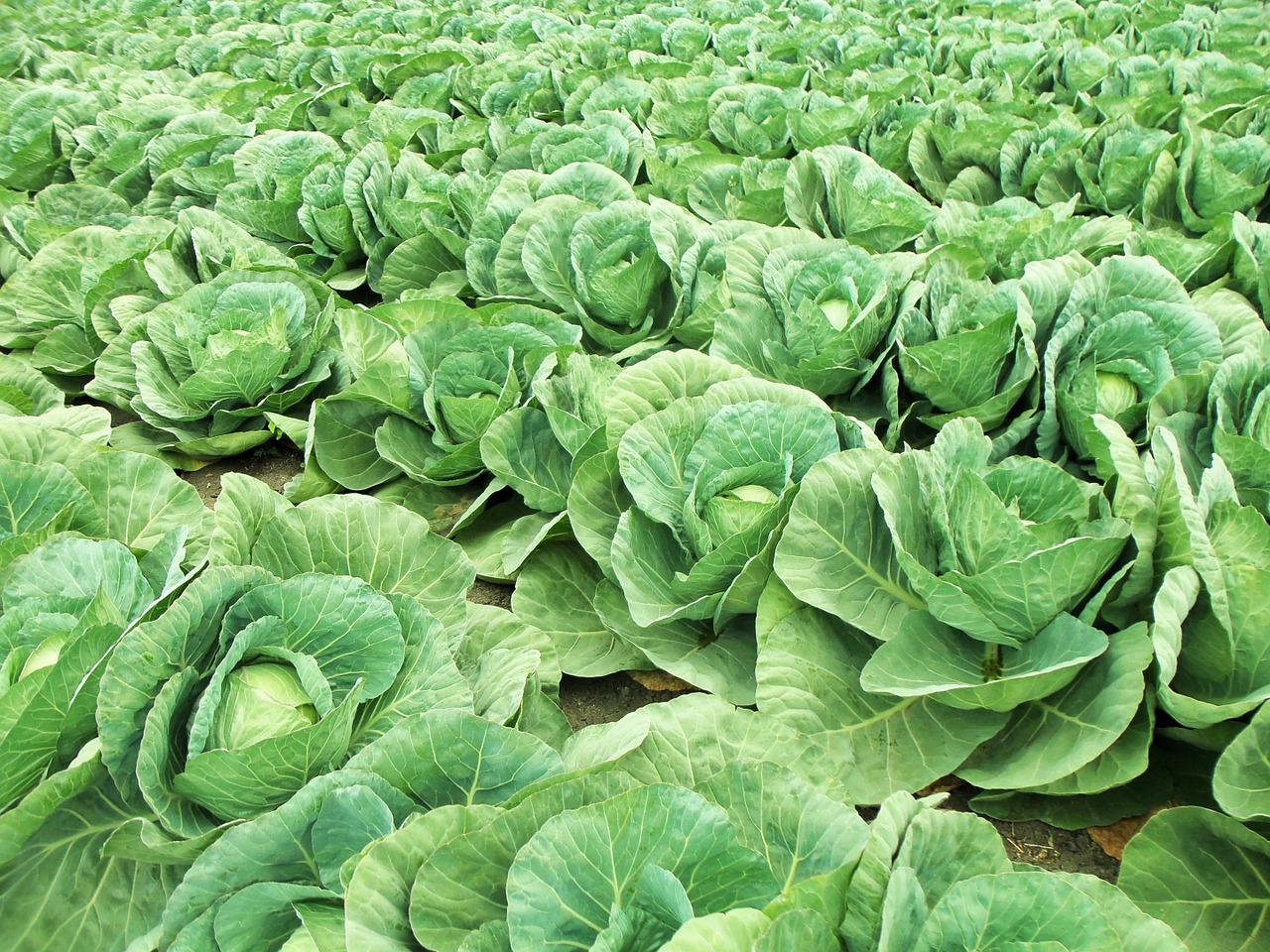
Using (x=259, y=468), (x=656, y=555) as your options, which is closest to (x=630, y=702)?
(x=656, y=555)

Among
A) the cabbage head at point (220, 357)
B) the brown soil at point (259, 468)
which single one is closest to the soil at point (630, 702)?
the brown soil at point (259, 468)

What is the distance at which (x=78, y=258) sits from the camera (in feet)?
13.9

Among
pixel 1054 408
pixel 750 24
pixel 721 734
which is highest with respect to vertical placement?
pixel 750 24

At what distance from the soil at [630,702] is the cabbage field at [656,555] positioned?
6cm

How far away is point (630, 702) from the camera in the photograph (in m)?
2.57

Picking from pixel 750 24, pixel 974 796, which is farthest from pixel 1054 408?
pixel 750 24

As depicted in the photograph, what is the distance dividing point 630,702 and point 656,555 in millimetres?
441

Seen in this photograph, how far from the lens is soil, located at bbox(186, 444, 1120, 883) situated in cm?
210

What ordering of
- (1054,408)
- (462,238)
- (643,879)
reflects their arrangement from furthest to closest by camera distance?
(462,238) → (1054,408) → (643,879)

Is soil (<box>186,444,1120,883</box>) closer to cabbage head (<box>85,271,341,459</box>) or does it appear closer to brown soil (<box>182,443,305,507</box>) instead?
brown soil (<box>182,443,305,507</box>)

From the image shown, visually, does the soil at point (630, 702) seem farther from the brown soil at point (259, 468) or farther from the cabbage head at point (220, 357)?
the cabbage head at point (220, 357)

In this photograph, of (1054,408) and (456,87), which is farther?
(456,87)

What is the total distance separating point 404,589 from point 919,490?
1301mm

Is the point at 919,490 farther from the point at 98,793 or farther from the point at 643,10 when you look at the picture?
the point at 643,10
